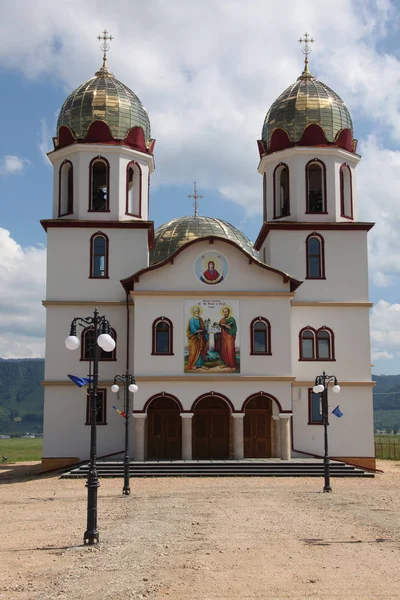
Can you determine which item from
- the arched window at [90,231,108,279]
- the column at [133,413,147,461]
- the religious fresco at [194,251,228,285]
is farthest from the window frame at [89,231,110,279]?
the column at [133,413,147,461]

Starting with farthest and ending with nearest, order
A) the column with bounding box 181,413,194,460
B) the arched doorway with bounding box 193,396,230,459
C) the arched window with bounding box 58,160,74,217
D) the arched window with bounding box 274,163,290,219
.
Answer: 1. the arched window with bounding box 274,163,290,219
2. the arched window with bounding box 58,160,74,217
3. the arched doorway with bounding box 193,396,230,459
4. the column with bounding box 181,413,194,460

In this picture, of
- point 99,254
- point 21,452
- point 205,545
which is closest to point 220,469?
point 99,254

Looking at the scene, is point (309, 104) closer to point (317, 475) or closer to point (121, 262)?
point (121, 262)

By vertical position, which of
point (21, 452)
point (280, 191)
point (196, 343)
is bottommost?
point (21, 452)

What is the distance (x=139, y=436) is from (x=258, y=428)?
5.12 metres

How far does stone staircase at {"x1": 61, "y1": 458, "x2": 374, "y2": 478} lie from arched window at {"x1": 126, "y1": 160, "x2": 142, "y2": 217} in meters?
10.7

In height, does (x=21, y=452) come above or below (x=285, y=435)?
below

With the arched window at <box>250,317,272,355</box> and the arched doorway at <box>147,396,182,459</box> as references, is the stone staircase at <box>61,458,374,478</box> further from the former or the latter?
the arched window at <box>250,317,272,355</box>

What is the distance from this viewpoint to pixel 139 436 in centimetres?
3020

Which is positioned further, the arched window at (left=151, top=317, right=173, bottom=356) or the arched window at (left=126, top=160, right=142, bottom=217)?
the arched window at (left=126, top=160, right=142, bottom=217)

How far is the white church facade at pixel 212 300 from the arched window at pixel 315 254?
0.04m

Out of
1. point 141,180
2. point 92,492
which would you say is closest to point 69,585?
point 92,492

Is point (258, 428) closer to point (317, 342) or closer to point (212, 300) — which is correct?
point (317, 342)

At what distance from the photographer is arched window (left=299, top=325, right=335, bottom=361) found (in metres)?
32.8
